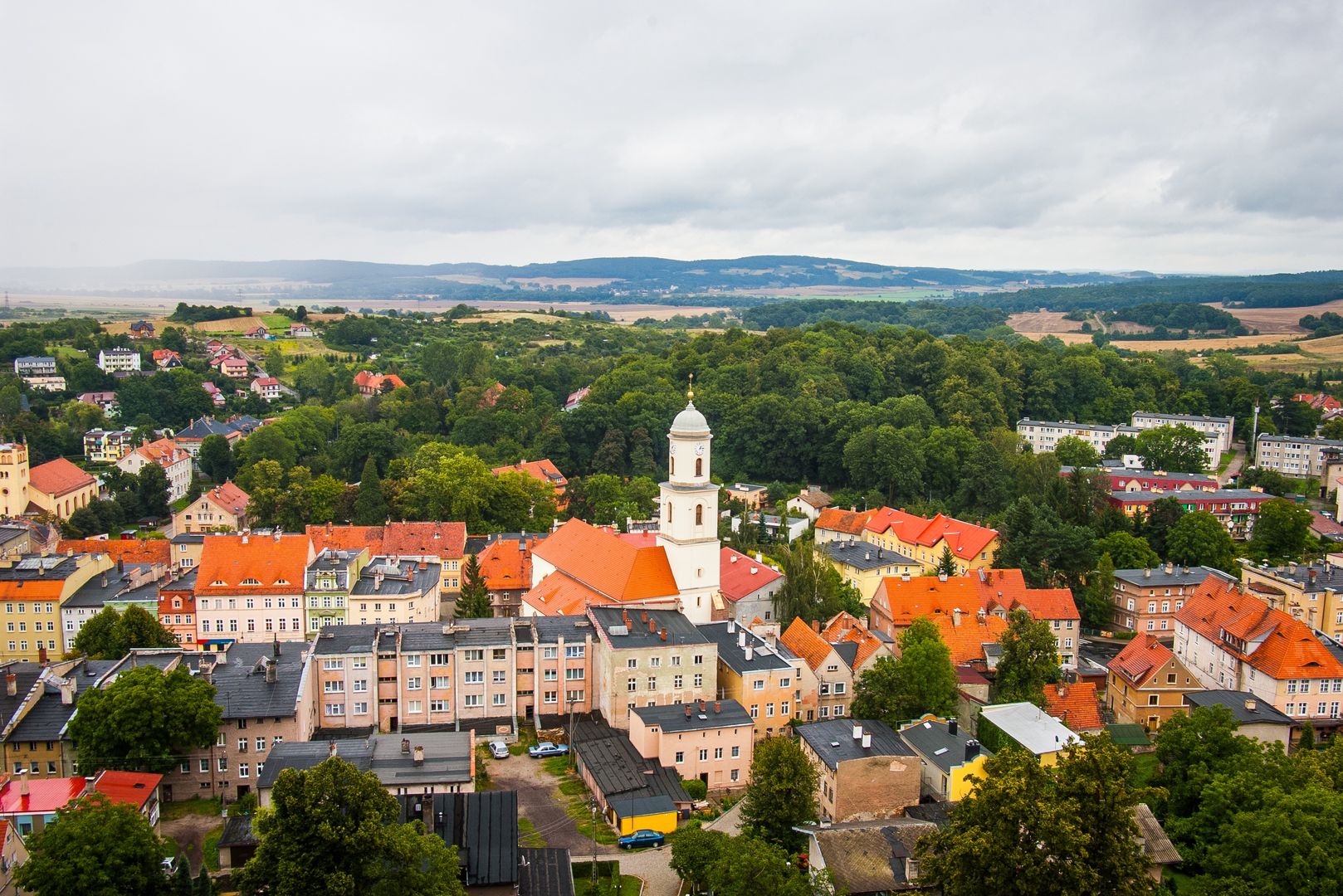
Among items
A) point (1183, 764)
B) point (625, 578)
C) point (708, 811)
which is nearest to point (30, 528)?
point (625, 578)

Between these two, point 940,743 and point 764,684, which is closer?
point 940,743

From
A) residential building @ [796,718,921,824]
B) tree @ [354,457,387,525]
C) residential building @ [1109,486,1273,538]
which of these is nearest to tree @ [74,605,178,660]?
tree @ [354,457,387,525]

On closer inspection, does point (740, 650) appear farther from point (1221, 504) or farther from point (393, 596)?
point (1221, 504)

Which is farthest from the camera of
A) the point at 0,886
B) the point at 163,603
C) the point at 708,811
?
the point at 163,603

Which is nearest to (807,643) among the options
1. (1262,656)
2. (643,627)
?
(643,627)

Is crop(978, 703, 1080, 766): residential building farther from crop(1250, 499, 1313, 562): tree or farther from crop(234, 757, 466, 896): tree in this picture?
crop(1250, 499, 1313, 562): tree

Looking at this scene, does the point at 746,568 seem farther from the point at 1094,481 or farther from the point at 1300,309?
the point at 1300,309
